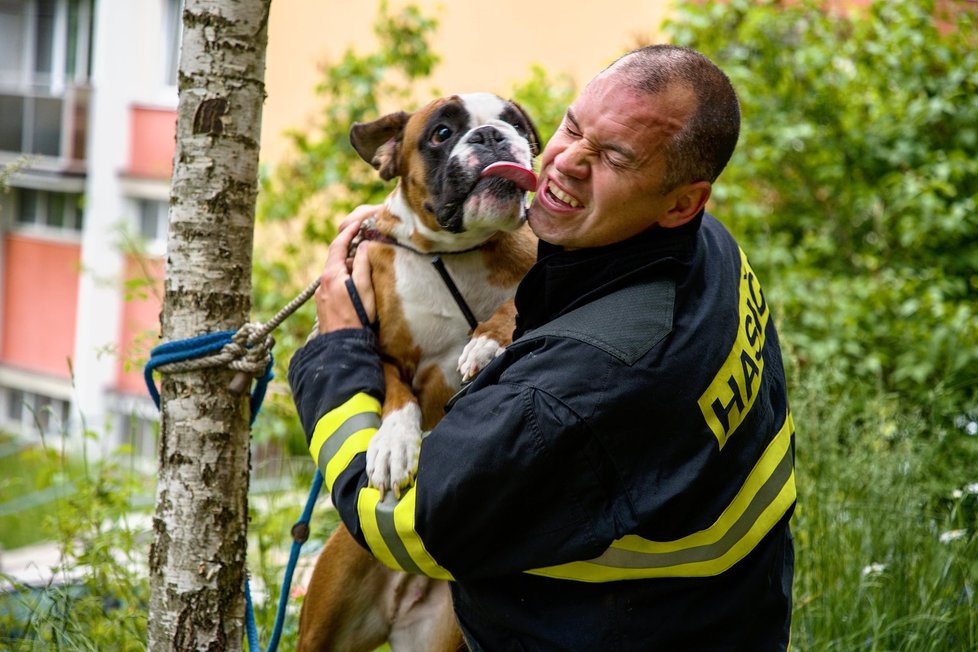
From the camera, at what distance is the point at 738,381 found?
1978mm

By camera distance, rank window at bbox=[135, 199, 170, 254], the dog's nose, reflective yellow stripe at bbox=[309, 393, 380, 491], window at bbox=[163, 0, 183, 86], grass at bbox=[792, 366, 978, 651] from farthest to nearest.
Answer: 1. window at bbox=[135, 199, 170, 254]
2. window at bbox=[163, 0, 183, 86]
3. grass at bbox=[792, 366, 978, 651]
4. the dog's nose
5. reflective yellow stripe at bbox=[309, 393, 380, 491]

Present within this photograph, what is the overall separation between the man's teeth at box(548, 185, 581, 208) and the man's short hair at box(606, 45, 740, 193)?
183mm

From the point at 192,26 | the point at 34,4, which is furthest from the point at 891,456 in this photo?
the point at 34,4

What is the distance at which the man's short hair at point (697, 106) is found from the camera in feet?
6.31

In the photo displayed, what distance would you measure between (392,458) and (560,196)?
25.6 inches

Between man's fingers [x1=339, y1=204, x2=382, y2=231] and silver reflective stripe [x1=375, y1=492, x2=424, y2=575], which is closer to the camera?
silver reflective stripe [x1=375, y1=492, x2=424, y2=575]

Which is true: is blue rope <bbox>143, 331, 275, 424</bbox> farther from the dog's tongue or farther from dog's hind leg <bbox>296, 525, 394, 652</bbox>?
the dog's tongue

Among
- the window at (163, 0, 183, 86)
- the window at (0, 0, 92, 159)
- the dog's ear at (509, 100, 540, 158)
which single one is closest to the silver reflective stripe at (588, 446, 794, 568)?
the dog's ear at (509, 100, 540, 158)

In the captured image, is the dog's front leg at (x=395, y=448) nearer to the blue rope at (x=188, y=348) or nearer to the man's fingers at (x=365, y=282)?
the man's fingers at (x=365, y=282)

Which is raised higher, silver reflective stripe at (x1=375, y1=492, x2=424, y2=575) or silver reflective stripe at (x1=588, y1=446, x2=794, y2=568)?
silver reflective stripe at (x1=588, y1=446, x2=794, y2=568)

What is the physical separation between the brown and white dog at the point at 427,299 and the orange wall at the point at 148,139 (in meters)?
12.9

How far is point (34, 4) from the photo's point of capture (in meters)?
16.7

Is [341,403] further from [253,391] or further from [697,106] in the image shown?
[697,106]

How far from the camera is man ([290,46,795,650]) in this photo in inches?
72.1
